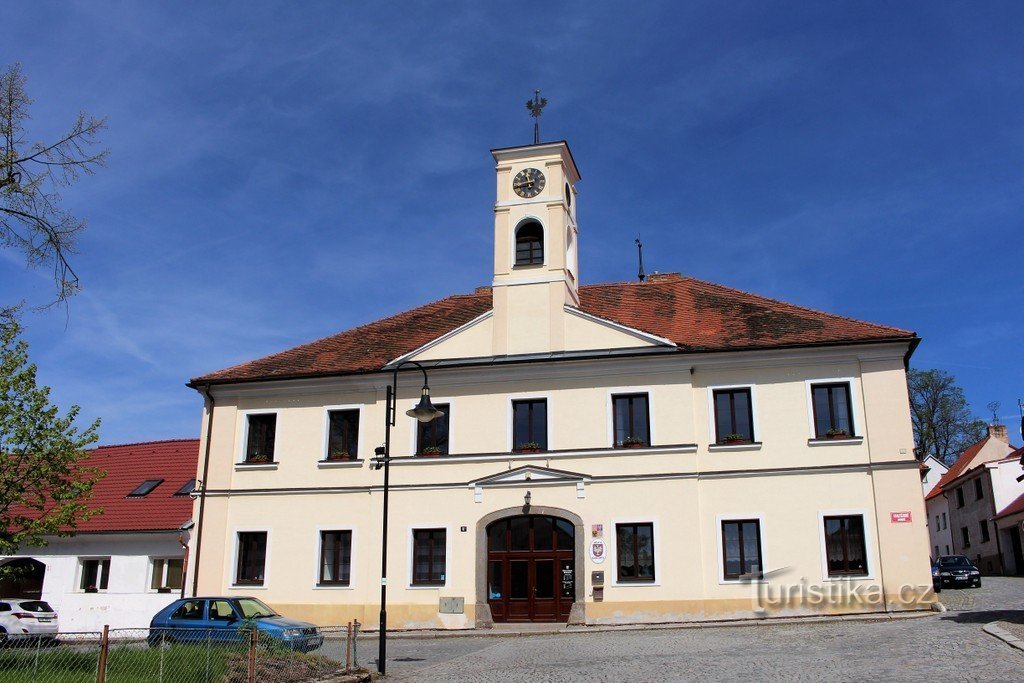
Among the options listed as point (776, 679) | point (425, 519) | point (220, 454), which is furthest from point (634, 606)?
point (220, 454)

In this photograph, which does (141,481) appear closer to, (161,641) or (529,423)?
(529,423)

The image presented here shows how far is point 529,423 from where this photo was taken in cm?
2705

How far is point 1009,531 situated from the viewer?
46.2 metres

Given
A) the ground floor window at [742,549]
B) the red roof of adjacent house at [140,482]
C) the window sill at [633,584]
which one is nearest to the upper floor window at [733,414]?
the ground floor window at [742,549]

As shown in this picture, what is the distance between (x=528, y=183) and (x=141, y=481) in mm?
16947

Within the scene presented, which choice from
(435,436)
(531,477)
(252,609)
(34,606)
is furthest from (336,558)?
(34,606)

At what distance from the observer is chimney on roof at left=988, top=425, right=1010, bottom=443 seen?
54.5m

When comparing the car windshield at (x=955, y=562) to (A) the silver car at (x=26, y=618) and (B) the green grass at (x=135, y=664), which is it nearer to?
(B) the green grass at (x=135, y=664)

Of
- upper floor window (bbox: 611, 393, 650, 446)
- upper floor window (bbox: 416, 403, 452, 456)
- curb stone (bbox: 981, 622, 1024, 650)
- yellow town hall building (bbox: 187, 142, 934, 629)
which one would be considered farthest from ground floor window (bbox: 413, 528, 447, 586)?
curb stone (bbox: 981, 622, 1024, 650)

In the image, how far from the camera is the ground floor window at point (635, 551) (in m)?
25.1

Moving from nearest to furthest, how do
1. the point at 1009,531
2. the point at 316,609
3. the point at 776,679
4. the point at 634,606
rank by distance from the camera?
1. the point at 776,679
2. the point at 634,606
3. the point at 316,609
4. the point at 1009,531

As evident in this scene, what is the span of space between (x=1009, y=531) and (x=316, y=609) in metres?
36.6

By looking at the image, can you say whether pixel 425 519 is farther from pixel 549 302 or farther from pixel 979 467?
pixel 979 467

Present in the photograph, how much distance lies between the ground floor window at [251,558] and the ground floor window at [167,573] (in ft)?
6.58
